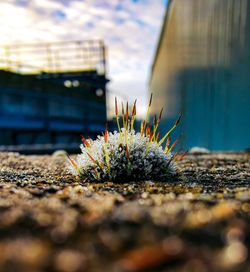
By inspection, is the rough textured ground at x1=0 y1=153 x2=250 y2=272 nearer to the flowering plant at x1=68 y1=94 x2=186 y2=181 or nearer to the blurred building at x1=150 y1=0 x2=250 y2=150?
the flowering plant at x1=68 y1=94 x2=186 y2=181

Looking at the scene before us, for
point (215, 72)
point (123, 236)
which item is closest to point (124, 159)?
point (123, 236)

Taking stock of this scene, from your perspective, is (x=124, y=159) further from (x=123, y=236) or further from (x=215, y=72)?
(x=215, y=72)

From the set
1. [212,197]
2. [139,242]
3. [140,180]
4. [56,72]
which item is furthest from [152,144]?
[56,72]

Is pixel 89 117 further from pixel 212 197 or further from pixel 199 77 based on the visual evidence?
pixel 212 197

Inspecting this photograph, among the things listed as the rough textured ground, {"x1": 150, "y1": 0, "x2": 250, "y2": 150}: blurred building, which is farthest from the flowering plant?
{"x1": 150, "y1": 0, "x2": 250, "y2": 150}: blurred building


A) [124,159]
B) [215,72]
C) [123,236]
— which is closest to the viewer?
[123,236]

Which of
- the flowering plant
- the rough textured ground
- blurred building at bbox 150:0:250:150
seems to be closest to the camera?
the rough textured ground
